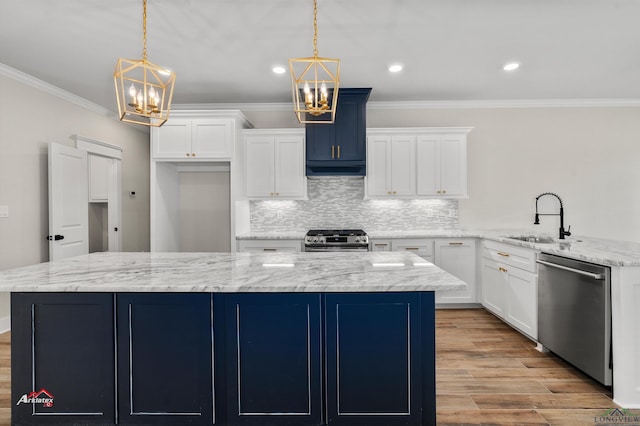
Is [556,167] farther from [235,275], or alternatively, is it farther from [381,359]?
[235,275]

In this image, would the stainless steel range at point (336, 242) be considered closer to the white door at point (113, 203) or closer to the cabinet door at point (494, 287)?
the cabinet door at point (494, 287)

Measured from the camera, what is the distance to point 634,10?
2.48 m

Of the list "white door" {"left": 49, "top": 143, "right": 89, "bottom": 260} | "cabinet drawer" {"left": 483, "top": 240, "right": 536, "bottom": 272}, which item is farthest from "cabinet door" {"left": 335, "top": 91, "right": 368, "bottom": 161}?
"white door" {"left": 49, "top": 143, "right": 89, "bottom": 260}

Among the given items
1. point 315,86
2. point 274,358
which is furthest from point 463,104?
point 274,358

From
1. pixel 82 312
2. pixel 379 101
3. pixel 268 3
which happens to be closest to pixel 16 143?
pixel 82 312

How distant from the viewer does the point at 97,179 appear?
19.6 ft

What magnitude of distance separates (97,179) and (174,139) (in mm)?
2839

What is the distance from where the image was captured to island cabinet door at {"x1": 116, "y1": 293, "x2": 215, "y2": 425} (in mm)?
1778

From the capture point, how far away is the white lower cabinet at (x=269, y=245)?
4.10m

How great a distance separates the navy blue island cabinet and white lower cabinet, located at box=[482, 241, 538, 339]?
5.83 ft

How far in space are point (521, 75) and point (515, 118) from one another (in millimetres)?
1034

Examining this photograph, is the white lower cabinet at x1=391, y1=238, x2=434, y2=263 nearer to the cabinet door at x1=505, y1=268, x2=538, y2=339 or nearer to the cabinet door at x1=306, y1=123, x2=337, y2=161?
the cabinet door at x1=505, y1=268, x2=538, y2=339

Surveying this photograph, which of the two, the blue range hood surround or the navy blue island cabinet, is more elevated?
the blue range hood surround

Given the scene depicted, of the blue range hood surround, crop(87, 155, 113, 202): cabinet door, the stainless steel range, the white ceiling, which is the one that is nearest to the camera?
the white ceiling
